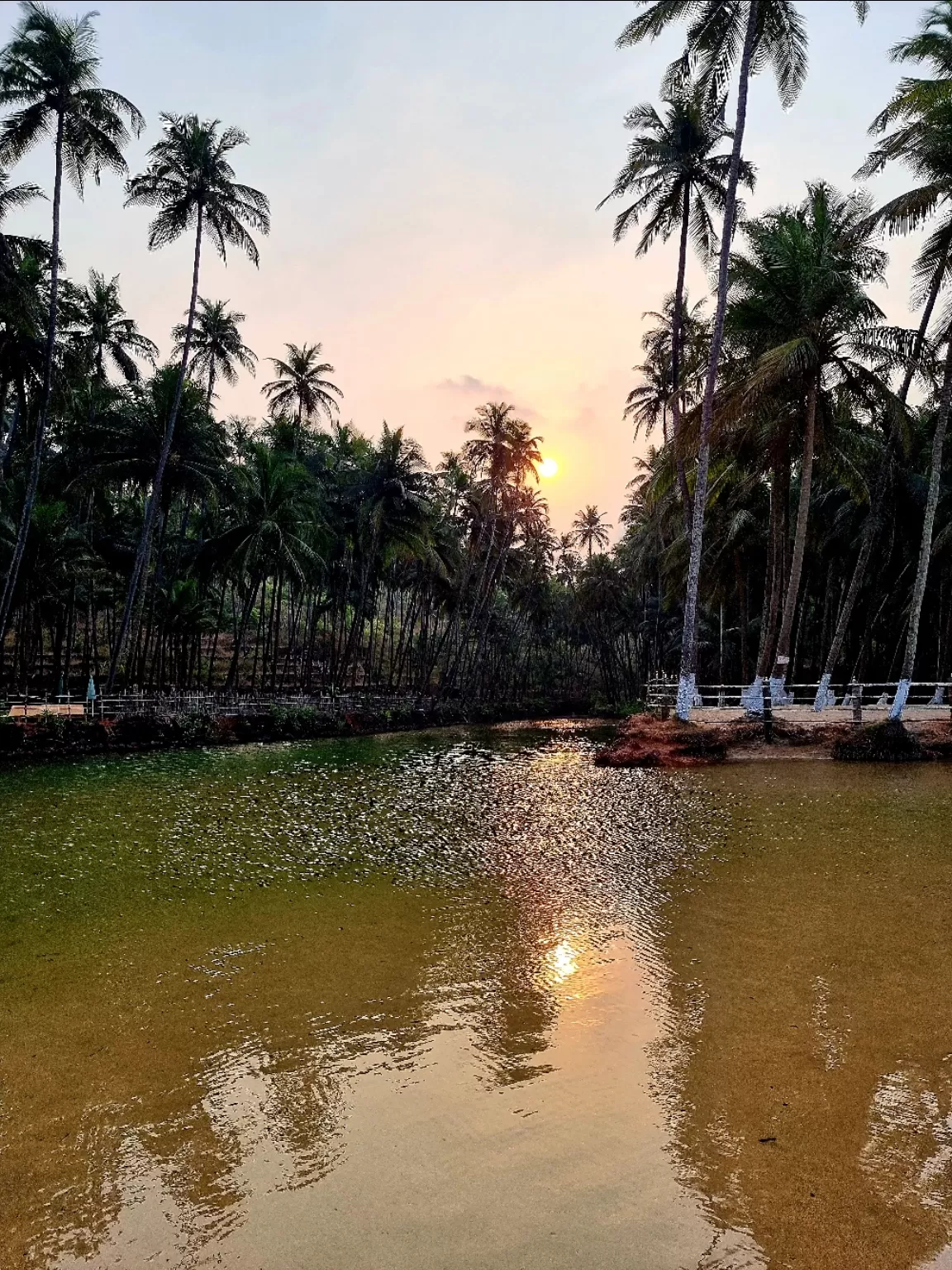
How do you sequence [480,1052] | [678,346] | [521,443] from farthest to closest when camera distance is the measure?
[521,443]
[678,346]
[480,1052]

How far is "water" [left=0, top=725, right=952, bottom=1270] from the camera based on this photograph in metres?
4.11

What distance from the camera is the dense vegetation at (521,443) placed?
78.5 feet

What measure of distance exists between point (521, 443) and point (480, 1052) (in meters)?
41.1

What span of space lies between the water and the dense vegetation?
1640 cm

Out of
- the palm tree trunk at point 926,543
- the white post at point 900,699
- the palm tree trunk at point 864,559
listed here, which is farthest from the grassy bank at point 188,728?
the palm tree trunk at point 926,543

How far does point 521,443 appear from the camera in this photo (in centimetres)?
4447

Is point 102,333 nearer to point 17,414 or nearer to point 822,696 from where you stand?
point 17,414

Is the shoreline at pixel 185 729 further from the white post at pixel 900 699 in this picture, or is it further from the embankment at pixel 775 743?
the white post at pixel 900 699

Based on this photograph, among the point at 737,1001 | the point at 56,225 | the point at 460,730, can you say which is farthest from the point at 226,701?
the point at 737,1001

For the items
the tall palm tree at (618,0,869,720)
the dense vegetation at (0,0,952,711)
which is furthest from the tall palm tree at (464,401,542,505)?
the tall palm tree at (618,0,869,720)

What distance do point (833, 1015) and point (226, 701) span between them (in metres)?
27.7

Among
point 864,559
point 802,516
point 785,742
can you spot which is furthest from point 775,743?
point 864,559

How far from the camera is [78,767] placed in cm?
2159

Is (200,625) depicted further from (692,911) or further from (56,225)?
(692,911)
